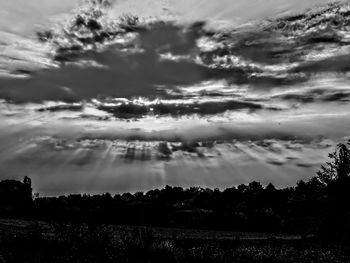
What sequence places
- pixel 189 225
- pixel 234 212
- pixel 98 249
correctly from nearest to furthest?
pixel 98 249, pixel 189 225, pixel 234 212

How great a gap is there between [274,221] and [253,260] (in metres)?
46.8

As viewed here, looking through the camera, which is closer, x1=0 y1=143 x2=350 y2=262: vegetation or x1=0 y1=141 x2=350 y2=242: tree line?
x1=0 y1=143 x2=350 y2=262: vegetation

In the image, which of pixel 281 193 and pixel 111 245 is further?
pixel 281 193

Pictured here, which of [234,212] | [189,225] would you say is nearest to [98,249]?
[189,225]

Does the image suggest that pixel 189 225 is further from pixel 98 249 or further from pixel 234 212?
pixel 98 249

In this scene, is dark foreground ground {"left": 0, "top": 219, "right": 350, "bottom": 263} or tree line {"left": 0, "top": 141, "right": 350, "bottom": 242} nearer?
dark foreground ground {"left": 0, "top": 219, "right": 350, "bottom": 263}

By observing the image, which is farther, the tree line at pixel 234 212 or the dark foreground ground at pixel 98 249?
the tree line at pixel 234 212

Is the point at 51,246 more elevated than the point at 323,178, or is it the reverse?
the point at 323,178

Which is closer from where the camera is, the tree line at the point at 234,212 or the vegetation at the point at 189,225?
the vegetation at the point at 189,225

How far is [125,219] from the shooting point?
55.8 m

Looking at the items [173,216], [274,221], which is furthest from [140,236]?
[274,221]

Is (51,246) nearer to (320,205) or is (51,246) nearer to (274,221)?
(320,205)

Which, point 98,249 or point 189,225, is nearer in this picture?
point 98,249

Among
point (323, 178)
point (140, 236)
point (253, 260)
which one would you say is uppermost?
point (323, 178)
